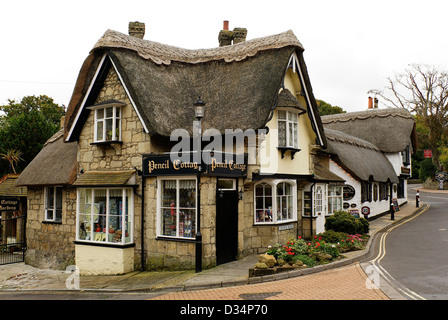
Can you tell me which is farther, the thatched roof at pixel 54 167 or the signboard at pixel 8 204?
the signboard at pixel 8 204

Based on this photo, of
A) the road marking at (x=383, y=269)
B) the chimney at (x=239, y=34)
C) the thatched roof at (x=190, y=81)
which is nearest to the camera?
the road marking at (x=383, y=269)

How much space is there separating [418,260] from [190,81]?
36.8 feet

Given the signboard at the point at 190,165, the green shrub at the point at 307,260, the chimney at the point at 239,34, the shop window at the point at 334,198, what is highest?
the chimney at the point at 239,34

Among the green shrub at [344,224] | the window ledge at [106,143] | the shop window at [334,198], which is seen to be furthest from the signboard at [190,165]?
the shop window at [334,198]

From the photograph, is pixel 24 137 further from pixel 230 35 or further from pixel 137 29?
pixel 230 35

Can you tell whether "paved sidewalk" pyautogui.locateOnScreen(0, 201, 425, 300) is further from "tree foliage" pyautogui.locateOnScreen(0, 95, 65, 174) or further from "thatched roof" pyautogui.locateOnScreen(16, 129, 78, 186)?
"tree foliage" pyautogui.locateOnScreen(0, 95, 65, 174)

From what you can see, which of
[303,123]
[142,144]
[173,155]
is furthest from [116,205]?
[303,123]

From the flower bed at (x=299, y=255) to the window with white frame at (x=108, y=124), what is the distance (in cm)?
727

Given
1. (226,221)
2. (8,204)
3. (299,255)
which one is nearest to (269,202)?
(226,221)

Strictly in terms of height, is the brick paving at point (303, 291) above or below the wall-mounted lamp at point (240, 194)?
below

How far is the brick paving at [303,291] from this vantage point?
886cm

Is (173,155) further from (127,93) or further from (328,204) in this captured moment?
(328,204)

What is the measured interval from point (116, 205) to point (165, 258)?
300 cm

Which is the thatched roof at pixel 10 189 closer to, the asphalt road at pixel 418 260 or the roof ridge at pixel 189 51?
the roof ridge at pixel 189 51
